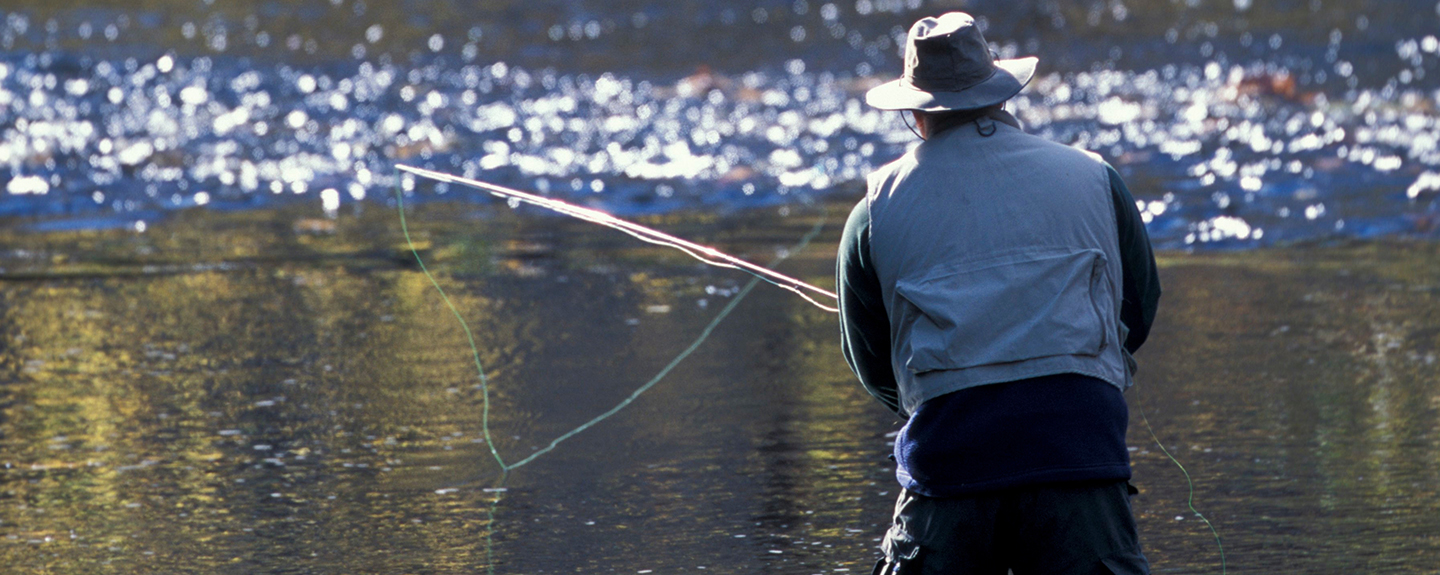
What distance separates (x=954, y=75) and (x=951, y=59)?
0.03 meters

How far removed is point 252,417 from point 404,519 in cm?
156

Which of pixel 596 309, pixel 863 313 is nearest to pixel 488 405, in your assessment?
pixel 596 309

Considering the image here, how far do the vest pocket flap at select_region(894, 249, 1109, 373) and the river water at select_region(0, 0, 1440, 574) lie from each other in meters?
1.72

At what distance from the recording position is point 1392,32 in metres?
20.8

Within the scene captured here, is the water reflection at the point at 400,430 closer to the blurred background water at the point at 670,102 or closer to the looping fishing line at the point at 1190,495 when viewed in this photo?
the looping fishing line at the point at 1190,495

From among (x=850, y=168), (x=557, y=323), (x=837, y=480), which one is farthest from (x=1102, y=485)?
(x=850, y=168)

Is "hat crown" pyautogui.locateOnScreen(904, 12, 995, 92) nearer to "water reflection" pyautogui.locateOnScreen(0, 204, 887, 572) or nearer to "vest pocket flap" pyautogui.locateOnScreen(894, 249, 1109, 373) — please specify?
"vest pocket flap" pyautogui.locateOnScreen(894, 249, 1109, 373)

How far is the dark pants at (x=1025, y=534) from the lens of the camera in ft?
10.1

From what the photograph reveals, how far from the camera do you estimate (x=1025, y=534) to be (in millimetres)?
3113

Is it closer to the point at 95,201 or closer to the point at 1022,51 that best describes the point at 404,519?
the point at 95,201

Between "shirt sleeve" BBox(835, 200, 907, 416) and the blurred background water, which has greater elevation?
the blurred background water

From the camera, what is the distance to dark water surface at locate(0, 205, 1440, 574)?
195 inches

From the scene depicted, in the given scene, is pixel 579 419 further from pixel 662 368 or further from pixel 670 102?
pixel 670 102

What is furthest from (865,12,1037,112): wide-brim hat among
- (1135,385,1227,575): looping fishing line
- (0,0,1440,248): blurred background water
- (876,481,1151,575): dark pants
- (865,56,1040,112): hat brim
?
(0,0,1440,248): blurred background water
